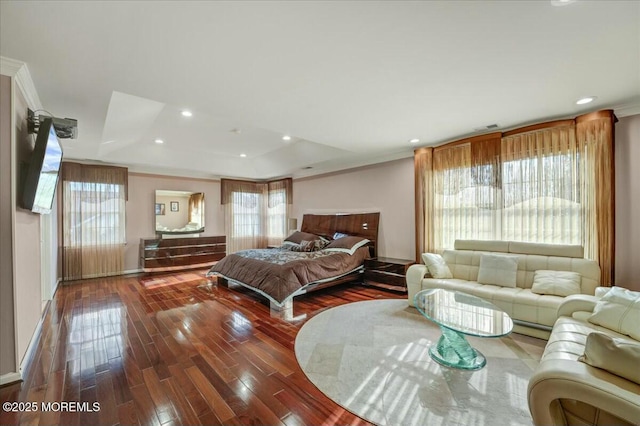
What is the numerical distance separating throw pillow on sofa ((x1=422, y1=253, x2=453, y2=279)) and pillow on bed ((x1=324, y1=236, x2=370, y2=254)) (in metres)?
1.47

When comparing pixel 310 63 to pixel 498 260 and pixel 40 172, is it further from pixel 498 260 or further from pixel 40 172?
pixel 498 260

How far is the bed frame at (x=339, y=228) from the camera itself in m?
4.17

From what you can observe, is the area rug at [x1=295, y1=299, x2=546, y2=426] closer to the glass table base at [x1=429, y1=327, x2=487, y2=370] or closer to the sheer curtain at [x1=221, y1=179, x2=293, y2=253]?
the glass table base at [x1=429, y1=327, x2=487, y2=370]

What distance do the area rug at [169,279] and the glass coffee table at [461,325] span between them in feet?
15.3

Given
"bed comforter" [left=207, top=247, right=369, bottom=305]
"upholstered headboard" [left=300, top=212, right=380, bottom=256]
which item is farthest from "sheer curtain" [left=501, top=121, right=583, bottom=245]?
"bed comforter" [left=207, top=247, right=369, bottom=305]

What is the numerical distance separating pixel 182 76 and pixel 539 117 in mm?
4120

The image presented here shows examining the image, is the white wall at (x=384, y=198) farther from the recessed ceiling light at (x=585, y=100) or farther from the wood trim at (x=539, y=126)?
the recessed ceiling light at (x=585, y=100)

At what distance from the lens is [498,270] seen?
338cm

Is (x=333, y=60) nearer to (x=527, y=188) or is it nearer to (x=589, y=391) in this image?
(x=589, y=391)

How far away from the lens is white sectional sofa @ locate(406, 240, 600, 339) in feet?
9.13

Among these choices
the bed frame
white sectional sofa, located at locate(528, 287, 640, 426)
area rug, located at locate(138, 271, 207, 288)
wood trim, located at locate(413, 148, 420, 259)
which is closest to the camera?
white sectional sofa, located at locate(528, 287, 640, 426)

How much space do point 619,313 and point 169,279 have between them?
255 inches

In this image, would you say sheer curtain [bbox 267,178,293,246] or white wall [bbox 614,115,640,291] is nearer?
white wall [bbox 614,115,640,291]

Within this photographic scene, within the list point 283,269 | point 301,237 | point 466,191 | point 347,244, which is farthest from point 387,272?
point 301,237
